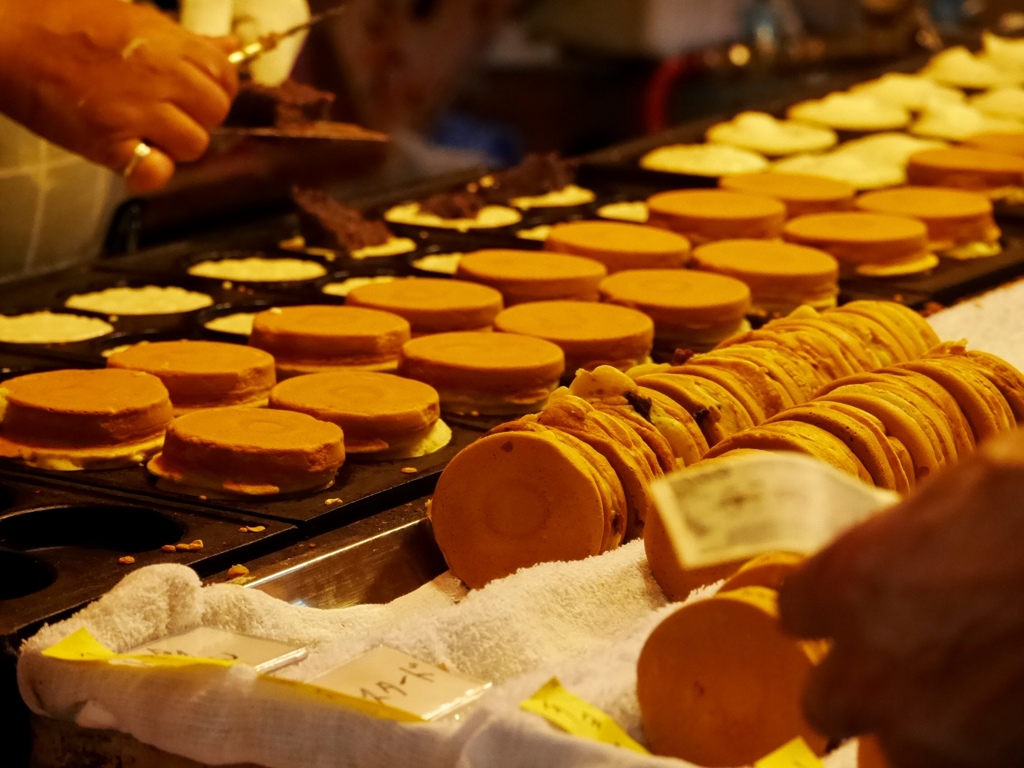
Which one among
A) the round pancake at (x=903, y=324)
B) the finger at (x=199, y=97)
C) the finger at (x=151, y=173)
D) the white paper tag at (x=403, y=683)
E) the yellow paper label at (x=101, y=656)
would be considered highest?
the finger at (x=199, y=97)

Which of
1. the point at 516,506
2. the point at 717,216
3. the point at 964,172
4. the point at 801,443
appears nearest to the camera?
the point at 801,443

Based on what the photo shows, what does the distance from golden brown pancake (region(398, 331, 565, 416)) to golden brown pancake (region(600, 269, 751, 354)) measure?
14.4 inches

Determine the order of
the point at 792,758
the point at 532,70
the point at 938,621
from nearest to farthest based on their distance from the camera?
the point at 938,621 → the point at 792,758 → the point at 532,70

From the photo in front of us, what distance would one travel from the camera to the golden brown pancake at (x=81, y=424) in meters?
2.04

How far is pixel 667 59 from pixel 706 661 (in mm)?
6056

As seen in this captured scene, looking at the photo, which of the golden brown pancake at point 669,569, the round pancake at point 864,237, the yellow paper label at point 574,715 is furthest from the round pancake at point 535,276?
the yellow paper label at point 574,715

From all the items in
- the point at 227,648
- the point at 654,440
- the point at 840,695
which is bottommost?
the point at 227,648

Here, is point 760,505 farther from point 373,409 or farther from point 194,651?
point 373,409

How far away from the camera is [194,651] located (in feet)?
4.99

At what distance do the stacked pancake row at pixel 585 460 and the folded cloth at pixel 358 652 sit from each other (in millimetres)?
65

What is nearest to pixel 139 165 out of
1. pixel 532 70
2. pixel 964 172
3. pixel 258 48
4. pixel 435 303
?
pixel 258 48

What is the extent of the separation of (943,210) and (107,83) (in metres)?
1.93

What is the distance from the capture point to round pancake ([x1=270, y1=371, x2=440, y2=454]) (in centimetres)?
210

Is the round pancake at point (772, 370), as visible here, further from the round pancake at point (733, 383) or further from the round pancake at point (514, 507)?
the round pancake at point (514, 507)
